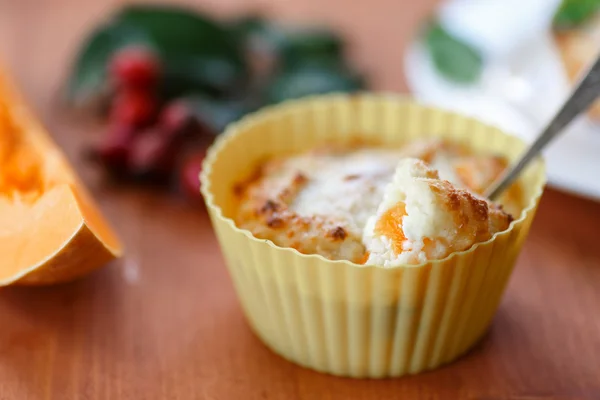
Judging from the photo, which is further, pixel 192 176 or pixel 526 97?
pixel 526 97

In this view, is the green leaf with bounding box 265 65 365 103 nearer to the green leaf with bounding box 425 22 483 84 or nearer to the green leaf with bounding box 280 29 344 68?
the green leaf with bounding box 280 29 344 68

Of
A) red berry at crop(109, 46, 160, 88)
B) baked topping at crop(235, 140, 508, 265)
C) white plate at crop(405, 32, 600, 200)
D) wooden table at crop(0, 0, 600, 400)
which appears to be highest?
baked topping at crop(235, 140, 508, 265)

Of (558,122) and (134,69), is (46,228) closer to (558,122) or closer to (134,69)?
(134,69)

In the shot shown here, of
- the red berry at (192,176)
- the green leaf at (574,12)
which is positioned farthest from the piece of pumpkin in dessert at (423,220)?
the green leaf at (574,12)

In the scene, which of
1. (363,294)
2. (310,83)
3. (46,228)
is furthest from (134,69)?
(363,294)

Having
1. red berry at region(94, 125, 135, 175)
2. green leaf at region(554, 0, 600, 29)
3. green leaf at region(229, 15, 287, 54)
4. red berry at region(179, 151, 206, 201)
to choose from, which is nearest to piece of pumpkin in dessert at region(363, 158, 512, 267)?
red berry at region(179, 151, 206, 201)
